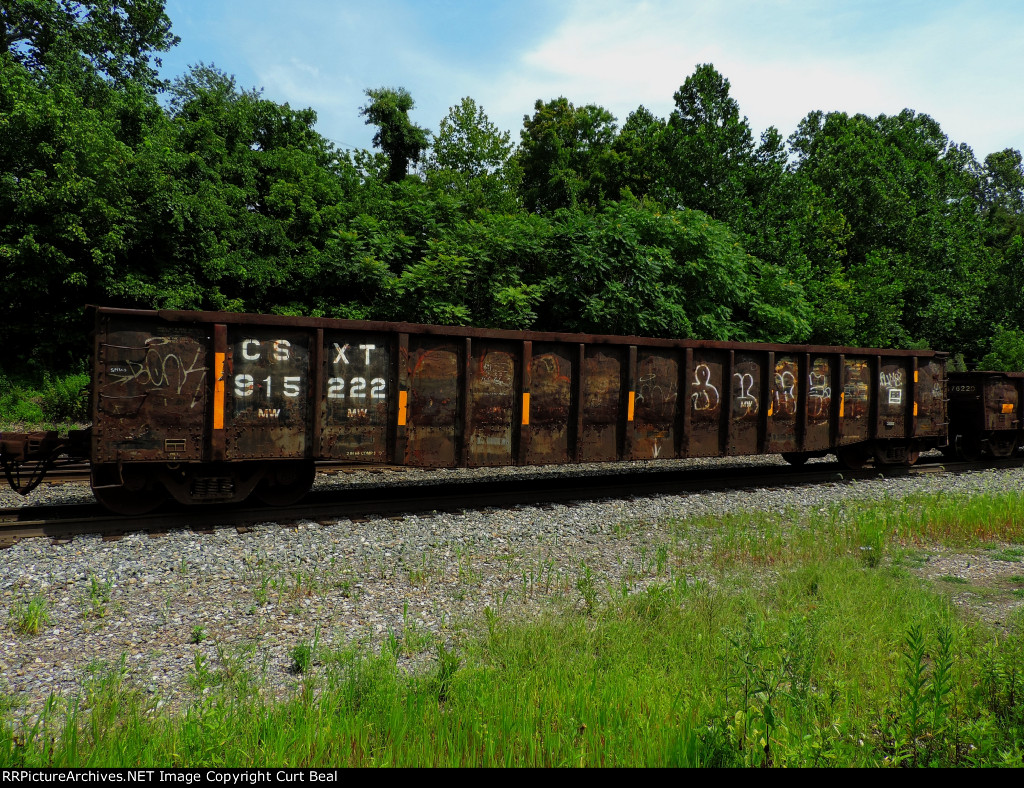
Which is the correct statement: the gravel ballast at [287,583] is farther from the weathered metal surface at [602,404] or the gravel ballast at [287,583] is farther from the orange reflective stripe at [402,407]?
the orange reflective stripe at [402,407]

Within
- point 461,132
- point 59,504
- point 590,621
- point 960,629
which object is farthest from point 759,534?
point 461,132

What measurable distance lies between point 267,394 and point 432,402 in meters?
2.30

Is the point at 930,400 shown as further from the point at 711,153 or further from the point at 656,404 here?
the point at 711,153

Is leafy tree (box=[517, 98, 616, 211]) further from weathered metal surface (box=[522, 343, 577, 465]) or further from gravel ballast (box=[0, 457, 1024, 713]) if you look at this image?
gravel ballast (box=[0, 457, 1024, 713])

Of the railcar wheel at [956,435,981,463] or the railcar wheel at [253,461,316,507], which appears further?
the railcar wheel at [956,435,981,463]

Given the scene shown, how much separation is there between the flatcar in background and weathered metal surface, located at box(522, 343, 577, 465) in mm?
25

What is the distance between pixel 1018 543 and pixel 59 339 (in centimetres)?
2487

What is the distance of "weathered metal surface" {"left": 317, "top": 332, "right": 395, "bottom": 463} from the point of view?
8.79 m

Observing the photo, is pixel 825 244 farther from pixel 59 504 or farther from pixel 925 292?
pixel 59 504

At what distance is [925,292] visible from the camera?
29.5 metres

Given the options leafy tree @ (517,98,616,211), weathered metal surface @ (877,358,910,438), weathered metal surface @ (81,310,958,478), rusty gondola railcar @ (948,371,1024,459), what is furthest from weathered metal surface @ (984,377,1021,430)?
leafy tree @ (517,98,616,211)

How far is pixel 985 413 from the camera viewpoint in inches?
587

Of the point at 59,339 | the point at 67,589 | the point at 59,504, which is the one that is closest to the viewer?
the point at 67,589

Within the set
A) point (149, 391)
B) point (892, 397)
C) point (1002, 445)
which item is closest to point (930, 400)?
point (892, 397)
